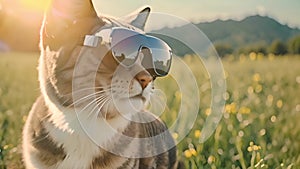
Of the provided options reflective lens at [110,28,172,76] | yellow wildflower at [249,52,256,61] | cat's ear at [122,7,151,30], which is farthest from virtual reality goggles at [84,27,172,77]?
yellow wildflower at [249,52,256,61]

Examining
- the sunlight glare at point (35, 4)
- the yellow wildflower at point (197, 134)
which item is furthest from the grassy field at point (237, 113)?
the sunlight glare at point (35, 4)

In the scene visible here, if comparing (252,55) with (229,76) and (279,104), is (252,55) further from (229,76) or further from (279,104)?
(279,104)

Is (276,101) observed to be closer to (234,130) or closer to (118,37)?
(234,130)

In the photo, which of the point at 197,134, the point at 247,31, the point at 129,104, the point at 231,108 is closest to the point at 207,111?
the point at 231,108

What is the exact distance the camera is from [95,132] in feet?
6.73

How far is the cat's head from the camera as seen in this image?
1923 mm

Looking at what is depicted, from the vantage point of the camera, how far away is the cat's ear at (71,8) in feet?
6.31

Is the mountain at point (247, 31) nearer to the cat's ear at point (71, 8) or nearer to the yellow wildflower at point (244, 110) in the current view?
the yellow wildflower at point (244, 110)

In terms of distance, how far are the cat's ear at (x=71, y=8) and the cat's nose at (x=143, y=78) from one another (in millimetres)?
258

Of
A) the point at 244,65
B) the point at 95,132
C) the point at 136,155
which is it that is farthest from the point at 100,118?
the point at 244,65

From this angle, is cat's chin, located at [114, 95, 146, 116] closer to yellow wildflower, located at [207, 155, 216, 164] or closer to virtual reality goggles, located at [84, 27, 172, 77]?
virtual reality goggles, located at [84, 27, 172, 77]

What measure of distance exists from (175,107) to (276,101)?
1.77ft

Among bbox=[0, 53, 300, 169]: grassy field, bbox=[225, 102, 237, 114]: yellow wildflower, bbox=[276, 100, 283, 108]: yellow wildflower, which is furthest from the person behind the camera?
bbox=[276, 100, 283, 108]: yellow wildflower

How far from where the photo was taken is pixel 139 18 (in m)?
2.13
